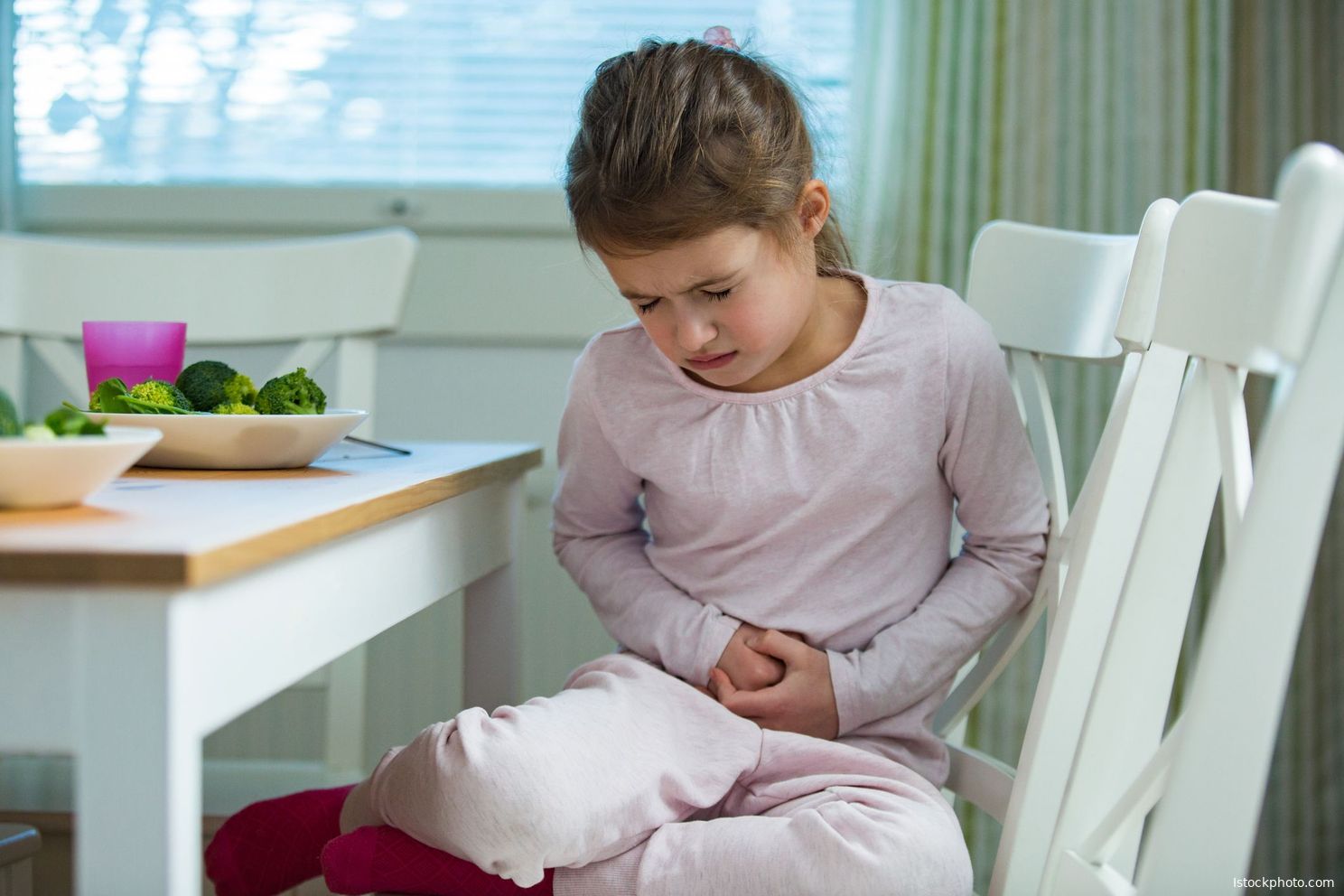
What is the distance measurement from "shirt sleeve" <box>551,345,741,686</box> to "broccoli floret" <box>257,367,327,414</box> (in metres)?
0.31

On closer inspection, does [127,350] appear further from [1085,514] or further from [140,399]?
[1085,514]

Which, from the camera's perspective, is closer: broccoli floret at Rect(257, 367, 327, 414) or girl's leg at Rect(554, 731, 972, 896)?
girl's leg at Rect(554, 731, 972, 896)

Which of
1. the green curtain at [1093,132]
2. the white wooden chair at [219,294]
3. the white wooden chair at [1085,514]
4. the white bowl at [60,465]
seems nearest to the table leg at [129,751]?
the white bowl at [60,465]

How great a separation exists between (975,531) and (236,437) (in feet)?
2.11

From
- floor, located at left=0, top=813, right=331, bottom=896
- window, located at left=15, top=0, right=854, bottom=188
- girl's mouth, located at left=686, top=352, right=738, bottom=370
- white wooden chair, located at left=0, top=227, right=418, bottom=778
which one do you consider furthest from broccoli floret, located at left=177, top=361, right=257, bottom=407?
window, located at left=15, top=0, right=854, bottom=188

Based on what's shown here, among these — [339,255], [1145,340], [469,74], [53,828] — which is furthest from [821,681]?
[469,74]

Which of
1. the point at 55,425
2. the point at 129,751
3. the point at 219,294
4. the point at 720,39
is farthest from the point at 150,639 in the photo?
the point at 219,294

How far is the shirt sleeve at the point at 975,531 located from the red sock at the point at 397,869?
37 cm

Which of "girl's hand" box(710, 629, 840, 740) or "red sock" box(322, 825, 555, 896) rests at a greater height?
"girl's hand" box(710, 629, 840, 740)

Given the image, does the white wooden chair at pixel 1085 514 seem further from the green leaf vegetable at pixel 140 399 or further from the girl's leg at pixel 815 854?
the green leaf vegetable at pixel 140 399

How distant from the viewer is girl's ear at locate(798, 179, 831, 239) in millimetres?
1115

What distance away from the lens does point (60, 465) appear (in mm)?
589

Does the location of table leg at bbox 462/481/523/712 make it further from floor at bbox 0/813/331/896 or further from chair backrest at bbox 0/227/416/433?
floor at bbox 0/813/331/896

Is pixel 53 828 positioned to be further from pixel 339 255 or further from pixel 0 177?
pixel 0 177
